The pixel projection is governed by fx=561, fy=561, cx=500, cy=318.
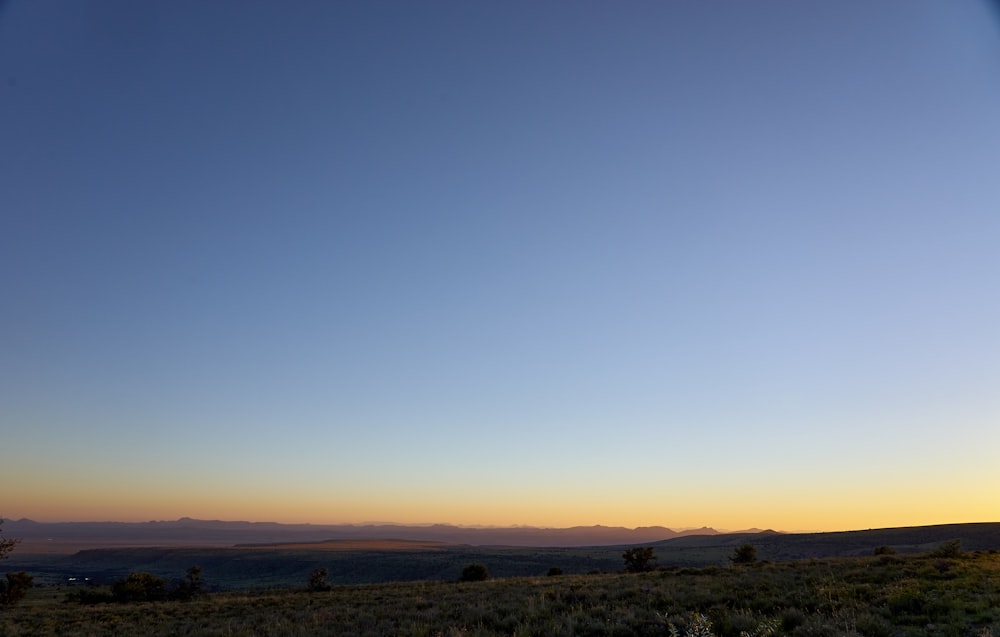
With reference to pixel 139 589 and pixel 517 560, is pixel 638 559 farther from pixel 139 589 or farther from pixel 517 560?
pixel 517 560

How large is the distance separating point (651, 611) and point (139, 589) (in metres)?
33.4

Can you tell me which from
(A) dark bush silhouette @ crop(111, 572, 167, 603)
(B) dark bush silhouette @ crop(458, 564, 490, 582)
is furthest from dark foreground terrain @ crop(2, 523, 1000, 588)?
(A) dark bush silhouette @ crop(111, 572, 167, 603)

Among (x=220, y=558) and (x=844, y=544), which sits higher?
(x=844, y=544)

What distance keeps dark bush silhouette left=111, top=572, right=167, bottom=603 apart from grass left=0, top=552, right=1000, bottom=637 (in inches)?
296

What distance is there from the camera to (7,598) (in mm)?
31828

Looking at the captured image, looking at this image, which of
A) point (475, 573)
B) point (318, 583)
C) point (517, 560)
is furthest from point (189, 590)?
point (517, 560)

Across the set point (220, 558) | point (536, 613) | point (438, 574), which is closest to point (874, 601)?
point (536, 613)

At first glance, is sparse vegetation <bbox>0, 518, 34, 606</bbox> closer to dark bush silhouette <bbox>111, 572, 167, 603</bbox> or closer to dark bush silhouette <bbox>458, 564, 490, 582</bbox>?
dark bush silhouette <bbox>111, 572, 167, 603</bbox>

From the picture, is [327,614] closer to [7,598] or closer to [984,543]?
[7,598]

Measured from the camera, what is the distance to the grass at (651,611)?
1204 cm

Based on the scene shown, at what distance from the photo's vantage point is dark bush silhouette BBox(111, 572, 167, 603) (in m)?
33.2

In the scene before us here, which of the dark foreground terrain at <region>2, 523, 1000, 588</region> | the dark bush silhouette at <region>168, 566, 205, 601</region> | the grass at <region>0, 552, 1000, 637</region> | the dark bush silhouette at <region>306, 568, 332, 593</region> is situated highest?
the grass at <region>0, 552, 1000, 637</region>

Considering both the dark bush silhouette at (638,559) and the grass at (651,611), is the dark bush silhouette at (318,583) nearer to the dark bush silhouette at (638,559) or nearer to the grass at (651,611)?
the grass at (651,611)

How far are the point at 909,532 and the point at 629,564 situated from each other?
221 ft
